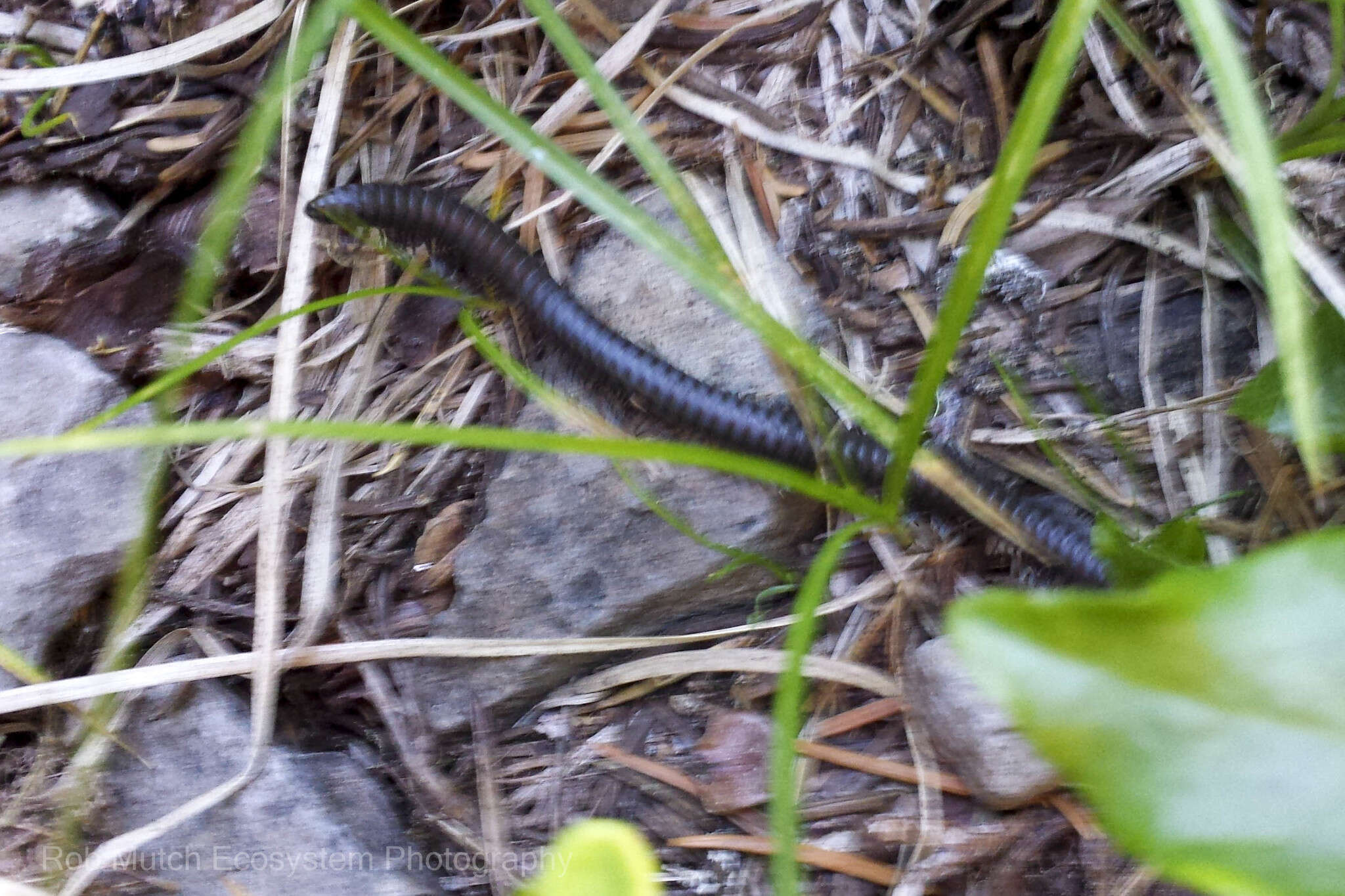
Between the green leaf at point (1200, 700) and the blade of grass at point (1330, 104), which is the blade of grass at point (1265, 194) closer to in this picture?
the green leaf at point (1200, 700)

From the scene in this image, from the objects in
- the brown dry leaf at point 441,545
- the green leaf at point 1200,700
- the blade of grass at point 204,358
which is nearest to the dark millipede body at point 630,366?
the blade of grass at point 204,358

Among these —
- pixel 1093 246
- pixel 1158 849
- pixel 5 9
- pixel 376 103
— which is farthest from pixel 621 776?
pixel 5 9

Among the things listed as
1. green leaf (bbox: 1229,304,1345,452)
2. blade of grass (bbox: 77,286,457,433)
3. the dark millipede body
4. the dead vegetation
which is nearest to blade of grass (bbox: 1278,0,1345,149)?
the dead vegetation

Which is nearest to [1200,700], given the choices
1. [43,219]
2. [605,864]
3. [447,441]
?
[605,864]

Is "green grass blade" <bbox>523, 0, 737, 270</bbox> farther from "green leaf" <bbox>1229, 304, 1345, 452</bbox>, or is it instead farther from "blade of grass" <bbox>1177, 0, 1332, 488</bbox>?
"green leaf" <bbox>1229, 304, 1345, 452</bbox>

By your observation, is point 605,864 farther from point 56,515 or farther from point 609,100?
point 56,515

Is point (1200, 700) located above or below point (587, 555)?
above
